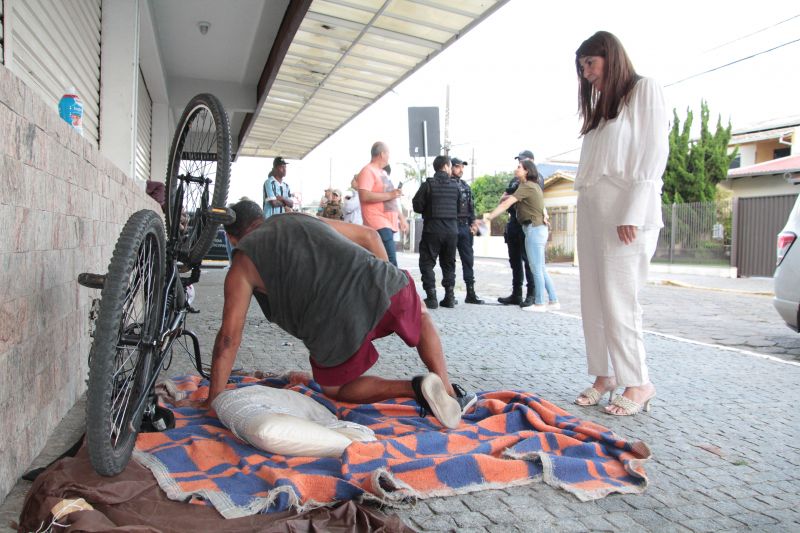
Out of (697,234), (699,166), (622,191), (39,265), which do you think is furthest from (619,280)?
(699,166)

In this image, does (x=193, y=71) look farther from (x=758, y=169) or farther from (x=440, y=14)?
(x=758, y=169)

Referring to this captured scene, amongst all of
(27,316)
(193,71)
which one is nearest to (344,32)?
(193,71)

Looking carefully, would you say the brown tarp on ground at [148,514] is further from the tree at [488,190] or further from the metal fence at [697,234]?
the tree at [488,190]

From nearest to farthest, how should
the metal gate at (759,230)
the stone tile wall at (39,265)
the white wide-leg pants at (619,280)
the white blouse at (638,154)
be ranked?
the stone tile wall at (39,265) < the white blouse at (638,154) < the white wide-leg pants at (619,280) < the metal gate at (759,230)

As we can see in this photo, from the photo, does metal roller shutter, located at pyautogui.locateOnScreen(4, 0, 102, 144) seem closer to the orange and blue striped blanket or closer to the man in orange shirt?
the orange and blue striped blanket

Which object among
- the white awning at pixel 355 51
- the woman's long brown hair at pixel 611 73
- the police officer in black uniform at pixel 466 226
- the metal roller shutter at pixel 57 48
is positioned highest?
the white awning at pixel 355 51

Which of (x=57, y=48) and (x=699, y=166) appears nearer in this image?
(x=57, y=48)

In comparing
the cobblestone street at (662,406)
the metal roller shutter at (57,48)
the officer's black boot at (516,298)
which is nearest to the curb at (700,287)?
the cobblestone street at (662,406)

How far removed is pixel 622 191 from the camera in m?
3.53

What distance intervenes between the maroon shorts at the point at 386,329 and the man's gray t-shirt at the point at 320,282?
0.06 meters

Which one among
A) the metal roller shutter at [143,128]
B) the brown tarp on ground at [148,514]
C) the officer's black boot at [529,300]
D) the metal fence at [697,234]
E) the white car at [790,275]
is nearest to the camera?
the brown tarp on ground at [148,514]

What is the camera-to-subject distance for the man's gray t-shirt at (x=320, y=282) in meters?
2.96

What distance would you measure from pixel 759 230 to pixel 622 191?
1941 centimetres

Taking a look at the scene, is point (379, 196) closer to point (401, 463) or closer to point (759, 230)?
point (401, 463)
